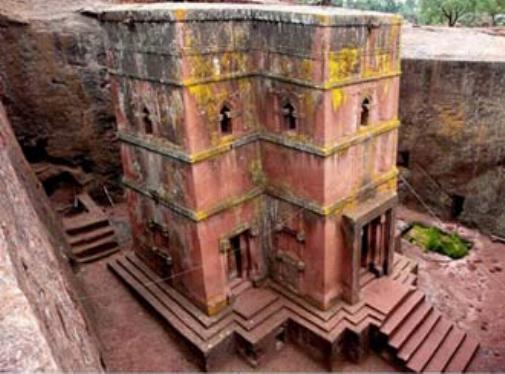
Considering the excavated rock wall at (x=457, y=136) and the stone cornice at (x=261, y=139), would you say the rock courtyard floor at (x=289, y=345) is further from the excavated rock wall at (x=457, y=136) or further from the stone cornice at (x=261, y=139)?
the stone cornice at (x=261, y=139)

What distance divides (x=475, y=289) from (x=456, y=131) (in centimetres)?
580

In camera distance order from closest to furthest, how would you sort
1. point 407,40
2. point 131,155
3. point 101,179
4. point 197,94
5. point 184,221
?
point 197,94
point 184,221
point 131,155
point 101,179
point 407,40

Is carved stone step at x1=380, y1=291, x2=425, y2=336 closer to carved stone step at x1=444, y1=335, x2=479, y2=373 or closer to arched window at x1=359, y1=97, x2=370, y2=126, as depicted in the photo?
Answer: carved stone step at x1=444, y1=335, x2=479, y2=373

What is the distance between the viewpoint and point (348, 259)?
10.6m

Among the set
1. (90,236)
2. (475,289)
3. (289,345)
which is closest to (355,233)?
(289,345)

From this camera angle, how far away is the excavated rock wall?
50.3 feet

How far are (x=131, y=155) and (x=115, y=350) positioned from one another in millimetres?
4810

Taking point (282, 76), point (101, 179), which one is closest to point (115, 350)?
point (282, 76)

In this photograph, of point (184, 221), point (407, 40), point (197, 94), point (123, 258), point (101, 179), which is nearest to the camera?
point (197, 94)

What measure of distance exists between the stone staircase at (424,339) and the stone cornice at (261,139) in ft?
14.2

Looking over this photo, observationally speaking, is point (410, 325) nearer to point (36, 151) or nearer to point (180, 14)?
point (180, 14)

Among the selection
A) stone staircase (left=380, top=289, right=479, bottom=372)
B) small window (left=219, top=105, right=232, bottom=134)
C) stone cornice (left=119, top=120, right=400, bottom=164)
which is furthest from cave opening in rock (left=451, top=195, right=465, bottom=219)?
small window (left=219, top=105, right=232, bottom=134)

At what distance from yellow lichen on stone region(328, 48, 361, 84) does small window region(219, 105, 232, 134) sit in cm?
236

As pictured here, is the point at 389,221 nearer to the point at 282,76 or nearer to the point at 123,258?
the point at 282,76
